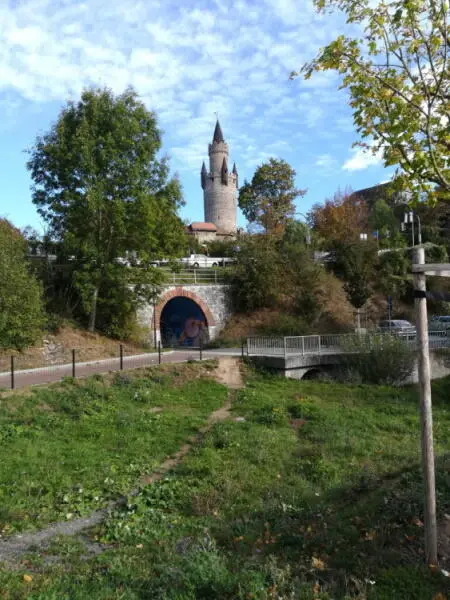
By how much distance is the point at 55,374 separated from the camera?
52.1 ft

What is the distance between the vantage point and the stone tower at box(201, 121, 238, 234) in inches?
3590

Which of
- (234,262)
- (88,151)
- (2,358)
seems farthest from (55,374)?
(234,262)

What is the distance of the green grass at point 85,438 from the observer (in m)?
7.60

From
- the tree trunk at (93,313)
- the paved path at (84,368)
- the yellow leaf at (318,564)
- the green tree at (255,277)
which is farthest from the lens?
the green tree at (255,277)

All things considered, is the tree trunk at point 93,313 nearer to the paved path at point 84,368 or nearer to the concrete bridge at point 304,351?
the paved path at point 84,368

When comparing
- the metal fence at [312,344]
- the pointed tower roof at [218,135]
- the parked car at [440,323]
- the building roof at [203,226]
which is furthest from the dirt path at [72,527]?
the pointed tower roof at [218,135]

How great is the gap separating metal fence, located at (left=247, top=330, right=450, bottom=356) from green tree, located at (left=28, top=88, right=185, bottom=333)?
6093 mm

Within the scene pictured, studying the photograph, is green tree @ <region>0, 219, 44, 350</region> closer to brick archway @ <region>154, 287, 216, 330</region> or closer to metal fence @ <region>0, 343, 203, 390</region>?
metal fence @ <region>0, 343, 203, 390</region>

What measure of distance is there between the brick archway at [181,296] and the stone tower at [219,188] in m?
61.5

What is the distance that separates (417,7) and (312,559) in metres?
5.59

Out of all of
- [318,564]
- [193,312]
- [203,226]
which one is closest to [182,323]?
[193,312]

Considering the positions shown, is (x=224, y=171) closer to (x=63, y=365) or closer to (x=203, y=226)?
(x=203, y=226)

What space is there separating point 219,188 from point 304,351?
75.2m

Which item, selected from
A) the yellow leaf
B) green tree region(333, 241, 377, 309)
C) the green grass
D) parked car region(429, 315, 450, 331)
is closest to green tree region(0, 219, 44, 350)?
the green grass
